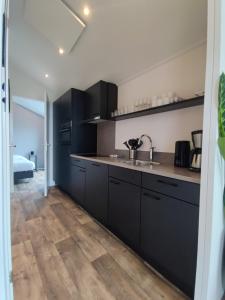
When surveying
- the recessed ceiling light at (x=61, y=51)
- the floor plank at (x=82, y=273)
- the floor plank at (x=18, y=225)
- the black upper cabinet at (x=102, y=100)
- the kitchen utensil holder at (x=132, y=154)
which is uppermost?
the recessed ceiling light at (x=61, y=51)

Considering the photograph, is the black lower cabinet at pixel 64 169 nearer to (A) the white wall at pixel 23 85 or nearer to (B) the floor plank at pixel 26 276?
(B) the floor plank at pixel 26 276

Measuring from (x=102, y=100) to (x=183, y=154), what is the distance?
1645mm

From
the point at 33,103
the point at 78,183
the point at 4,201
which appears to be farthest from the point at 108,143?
the point at 33,103

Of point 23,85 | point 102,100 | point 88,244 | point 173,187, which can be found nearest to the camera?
point 173,187

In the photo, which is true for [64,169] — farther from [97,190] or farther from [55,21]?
[55,21]

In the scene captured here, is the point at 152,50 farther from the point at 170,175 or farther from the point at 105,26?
the point at 170,175

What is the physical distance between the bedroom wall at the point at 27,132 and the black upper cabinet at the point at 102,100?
17.2ft

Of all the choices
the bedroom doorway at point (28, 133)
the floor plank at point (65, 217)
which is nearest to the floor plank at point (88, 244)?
the floor plank at point (65, 217)

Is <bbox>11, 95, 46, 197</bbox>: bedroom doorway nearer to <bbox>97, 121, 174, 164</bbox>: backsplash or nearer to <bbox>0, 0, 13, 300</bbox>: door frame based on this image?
<bbox>97, 121, 174, 164</bbox>: backsplash

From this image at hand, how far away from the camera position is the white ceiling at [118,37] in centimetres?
157

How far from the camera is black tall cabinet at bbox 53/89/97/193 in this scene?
3.11m

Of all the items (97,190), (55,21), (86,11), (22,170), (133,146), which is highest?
(55,21)

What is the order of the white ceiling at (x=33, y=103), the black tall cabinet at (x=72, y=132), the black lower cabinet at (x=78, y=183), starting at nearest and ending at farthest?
the black lower cabinet at (x=78, y=183) < the black tall cabinet at (x=72, y=132) < the white ceiling at (x=33, y=103)

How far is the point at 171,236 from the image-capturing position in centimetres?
128
